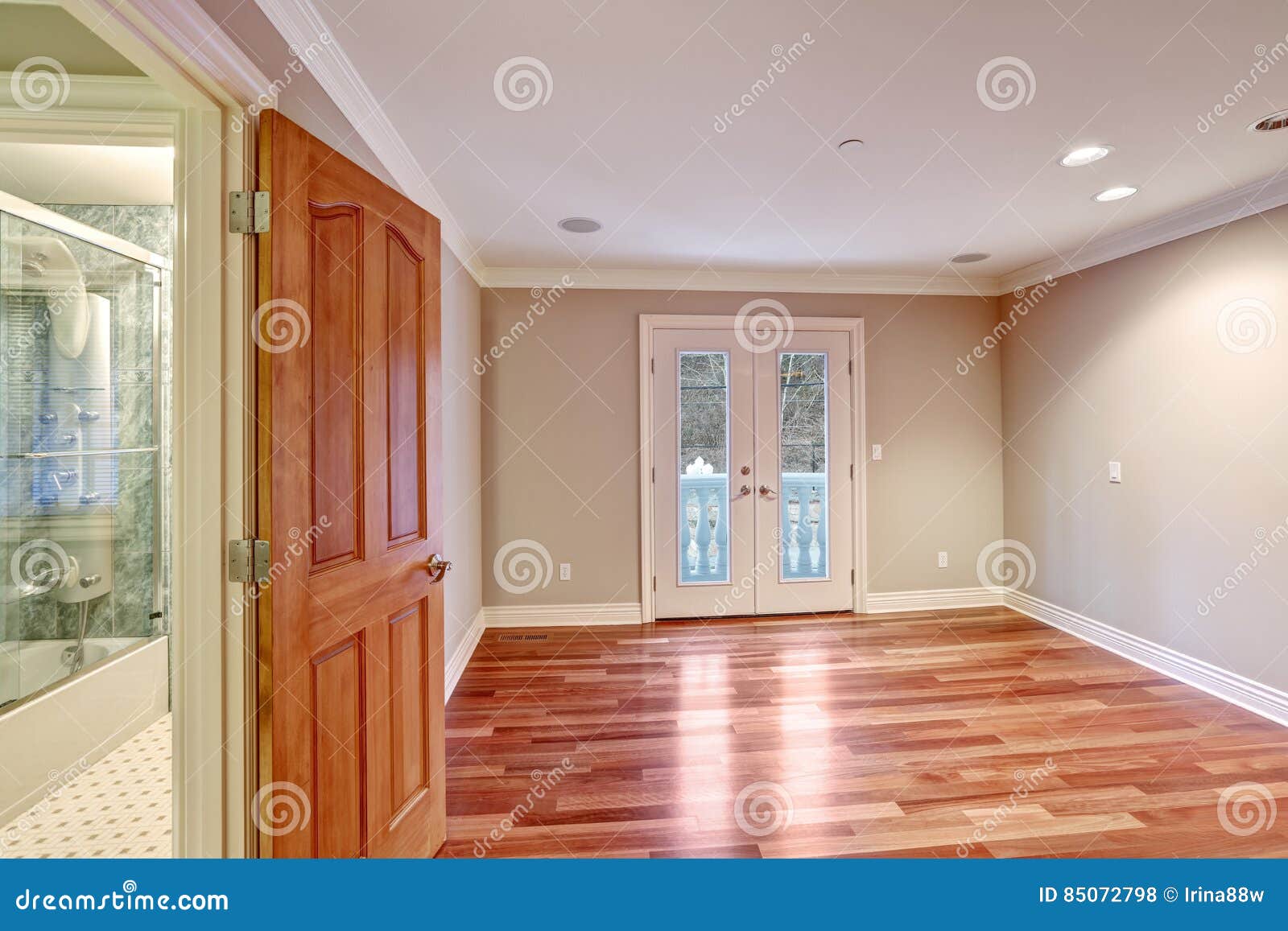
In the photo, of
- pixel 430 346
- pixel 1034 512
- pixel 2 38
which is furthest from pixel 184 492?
pixel 1034 512

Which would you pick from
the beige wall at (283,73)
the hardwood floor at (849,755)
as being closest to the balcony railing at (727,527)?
the hardwood floor at (849,755)

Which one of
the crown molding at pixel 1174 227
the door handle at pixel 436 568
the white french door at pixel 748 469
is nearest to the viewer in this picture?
the door handle at pixel 436 568

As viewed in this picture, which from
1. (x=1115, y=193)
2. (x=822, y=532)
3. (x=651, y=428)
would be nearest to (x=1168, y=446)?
(x=1115, y=193)

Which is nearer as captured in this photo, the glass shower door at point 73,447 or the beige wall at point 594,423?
the glass shower door at point 73,447

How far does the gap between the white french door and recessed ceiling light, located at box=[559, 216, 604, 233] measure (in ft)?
3.55

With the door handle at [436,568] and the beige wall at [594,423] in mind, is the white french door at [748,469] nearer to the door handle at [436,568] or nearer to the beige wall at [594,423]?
the beige wall at [594,423]

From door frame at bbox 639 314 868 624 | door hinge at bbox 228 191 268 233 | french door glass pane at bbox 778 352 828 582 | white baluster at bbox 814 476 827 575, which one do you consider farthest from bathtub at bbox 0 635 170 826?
white baluster at bbox 814 476 827 575

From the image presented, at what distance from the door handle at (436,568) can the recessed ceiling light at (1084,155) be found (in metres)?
2.96

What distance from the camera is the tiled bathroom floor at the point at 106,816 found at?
6.32 feet

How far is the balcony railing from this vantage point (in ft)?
Result: 14.0

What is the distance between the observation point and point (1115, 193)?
9.37ft

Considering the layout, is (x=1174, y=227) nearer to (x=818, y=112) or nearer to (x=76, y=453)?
(x=818, y=112)

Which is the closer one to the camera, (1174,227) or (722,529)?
(1174,227)

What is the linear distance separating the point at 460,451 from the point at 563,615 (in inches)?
57.5
